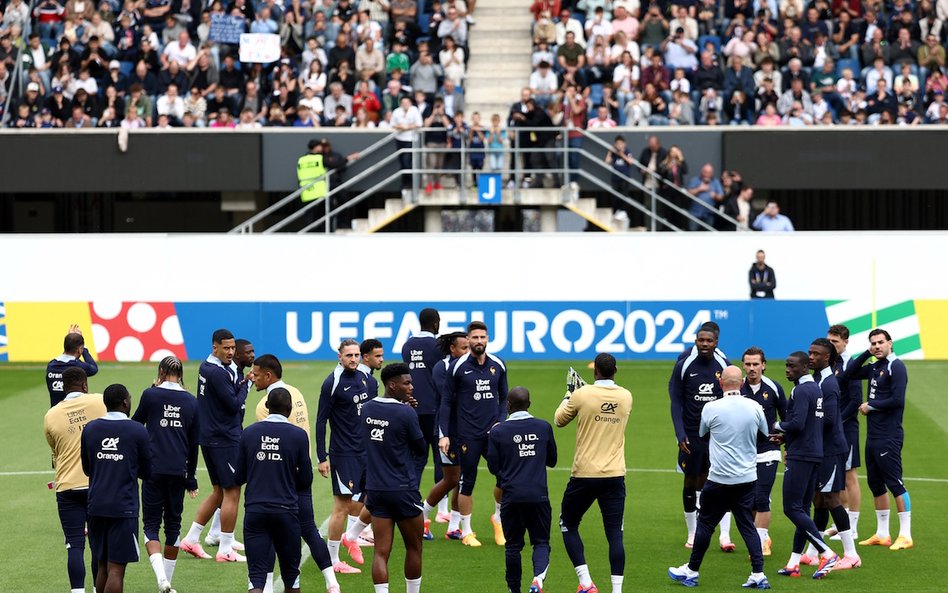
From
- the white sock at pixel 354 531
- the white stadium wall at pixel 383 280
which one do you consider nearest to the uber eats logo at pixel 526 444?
the white sock at pixel 354 531

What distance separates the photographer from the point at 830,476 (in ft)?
45.8

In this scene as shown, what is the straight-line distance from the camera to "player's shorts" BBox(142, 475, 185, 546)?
13.1 metres

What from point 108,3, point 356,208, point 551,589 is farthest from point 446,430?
point 108,3

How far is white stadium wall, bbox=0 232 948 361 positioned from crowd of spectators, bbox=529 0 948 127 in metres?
3.71

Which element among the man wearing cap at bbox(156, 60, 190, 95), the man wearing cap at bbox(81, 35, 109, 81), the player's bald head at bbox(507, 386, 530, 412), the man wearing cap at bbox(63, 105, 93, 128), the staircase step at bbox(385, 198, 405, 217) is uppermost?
the man wearing cap at bbox(81, 35, 109, 81)

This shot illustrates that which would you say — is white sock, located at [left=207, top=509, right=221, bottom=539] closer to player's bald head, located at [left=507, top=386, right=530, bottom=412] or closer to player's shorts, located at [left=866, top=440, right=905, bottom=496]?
player's bald head, located at [left=507, top=386, right=530, bottom=412]

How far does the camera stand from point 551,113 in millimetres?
32875

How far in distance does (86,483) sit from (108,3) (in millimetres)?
26159

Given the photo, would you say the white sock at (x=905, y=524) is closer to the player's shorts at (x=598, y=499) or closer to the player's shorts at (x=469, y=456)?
the player's shorts at (x=598, y=499)

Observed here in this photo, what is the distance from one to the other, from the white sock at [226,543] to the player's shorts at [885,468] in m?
6.64

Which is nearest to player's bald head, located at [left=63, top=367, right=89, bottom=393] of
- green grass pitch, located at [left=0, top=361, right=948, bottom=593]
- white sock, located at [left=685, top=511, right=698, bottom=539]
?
green grass pitch, located at [left=0, top=361, right=948, bottom=593]

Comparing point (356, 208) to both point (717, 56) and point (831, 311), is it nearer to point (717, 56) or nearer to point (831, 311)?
point (717, 56)

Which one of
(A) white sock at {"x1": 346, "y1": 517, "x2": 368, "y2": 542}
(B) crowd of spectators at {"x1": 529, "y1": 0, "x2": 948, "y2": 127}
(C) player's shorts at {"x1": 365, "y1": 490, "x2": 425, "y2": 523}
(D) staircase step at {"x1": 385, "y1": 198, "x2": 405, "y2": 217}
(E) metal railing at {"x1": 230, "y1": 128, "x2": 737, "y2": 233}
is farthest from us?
(B) crowd of spectators at {"x1": 529, "y1": 0, "x2": 948, "y2": 127}

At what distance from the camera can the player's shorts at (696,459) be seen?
1495cm
